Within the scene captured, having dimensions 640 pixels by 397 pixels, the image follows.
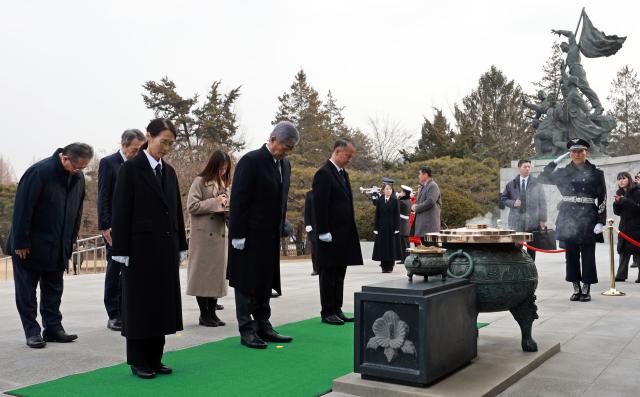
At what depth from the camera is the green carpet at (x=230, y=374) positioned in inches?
141

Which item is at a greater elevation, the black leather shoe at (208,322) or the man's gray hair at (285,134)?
→ the man's gray hair at (285,134)

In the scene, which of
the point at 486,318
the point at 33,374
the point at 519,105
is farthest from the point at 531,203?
the point at 519,105

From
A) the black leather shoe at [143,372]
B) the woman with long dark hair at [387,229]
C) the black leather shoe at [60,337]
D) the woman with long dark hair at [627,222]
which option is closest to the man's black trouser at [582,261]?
the woman with long dark hair at [627,222]

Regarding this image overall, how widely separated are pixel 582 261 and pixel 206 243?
14.7 feet

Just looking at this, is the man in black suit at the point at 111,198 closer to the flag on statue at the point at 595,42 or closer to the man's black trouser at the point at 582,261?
the man's black trouser at the point at 582,261

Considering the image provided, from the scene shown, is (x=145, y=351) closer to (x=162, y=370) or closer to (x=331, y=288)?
(x=162, y=370)

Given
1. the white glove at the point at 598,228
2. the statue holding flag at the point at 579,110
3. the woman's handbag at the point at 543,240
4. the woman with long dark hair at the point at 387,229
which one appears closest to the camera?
the white glove at the point at 598,228

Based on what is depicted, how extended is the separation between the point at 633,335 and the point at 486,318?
4.57 ft

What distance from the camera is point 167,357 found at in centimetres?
450

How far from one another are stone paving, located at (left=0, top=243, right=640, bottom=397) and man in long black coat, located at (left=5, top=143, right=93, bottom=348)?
10.0 inches

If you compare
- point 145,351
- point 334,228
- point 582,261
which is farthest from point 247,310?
point 582,261

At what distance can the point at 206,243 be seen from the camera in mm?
5895

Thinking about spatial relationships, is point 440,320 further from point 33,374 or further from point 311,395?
point 33,374

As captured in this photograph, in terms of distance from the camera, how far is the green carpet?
358cm
